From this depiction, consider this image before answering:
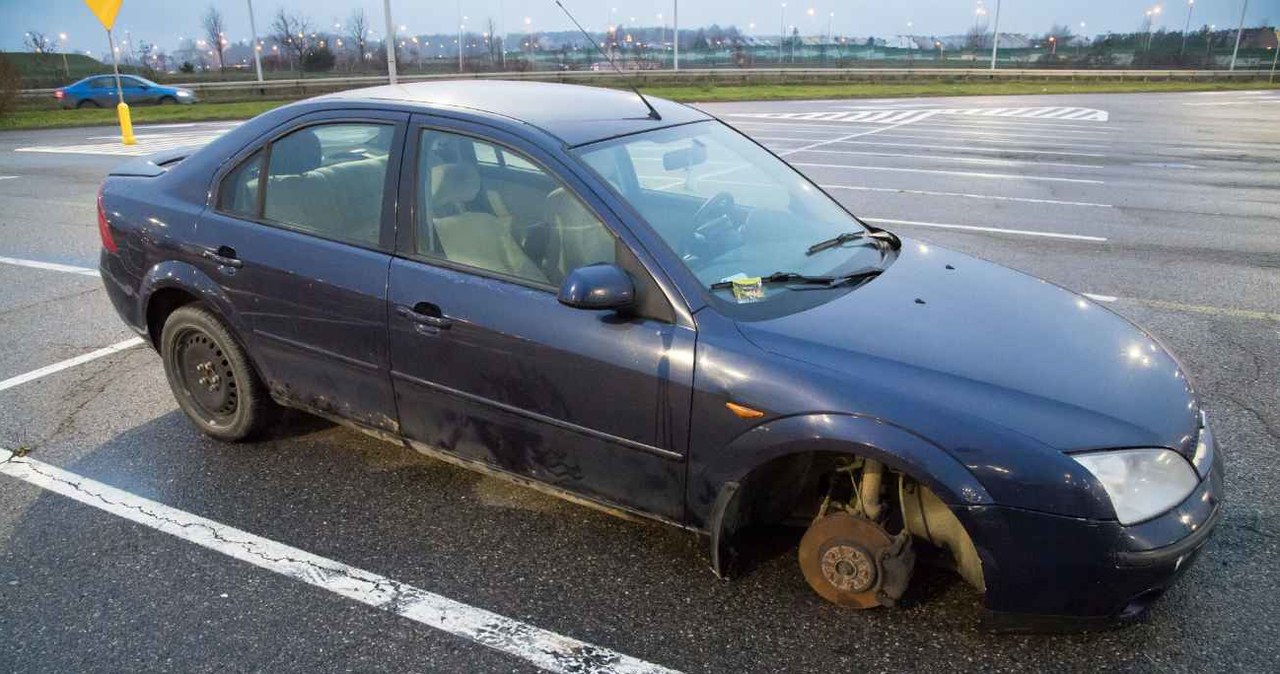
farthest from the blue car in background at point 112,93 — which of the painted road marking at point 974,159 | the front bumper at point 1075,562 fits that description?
the front bumper at point 1075,562

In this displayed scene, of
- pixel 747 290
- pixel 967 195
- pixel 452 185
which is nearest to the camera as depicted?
pixel 747 290

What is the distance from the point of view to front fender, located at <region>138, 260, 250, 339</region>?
3823 mm

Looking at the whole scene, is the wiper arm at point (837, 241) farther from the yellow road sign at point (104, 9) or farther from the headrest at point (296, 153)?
the yellow road sign at point (104, 9)

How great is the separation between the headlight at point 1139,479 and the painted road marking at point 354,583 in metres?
1.35

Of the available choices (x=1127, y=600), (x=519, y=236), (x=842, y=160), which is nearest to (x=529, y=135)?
(x=519, y=236)

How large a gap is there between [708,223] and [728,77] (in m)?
36.3

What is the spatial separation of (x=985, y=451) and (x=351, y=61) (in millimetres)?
62824

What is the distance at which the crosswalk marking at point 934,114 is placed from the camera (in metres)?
22.2

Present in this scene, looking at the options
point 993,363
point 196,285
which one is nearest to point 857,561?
point 993,363

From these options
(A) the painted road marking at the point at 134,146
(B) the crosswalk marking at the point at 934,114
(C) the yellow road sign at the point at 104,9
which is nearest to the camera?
(C) the yellow road sign at the point at 104,9

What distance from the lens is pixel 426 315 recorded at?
3.22 metres

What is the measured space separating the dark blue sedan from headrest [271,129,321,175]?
15mm

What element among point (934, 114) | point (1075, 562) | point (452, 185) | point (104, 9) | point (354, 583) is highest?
point (104, 9)

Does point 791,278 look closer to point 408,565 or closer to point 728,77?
point 408,565
